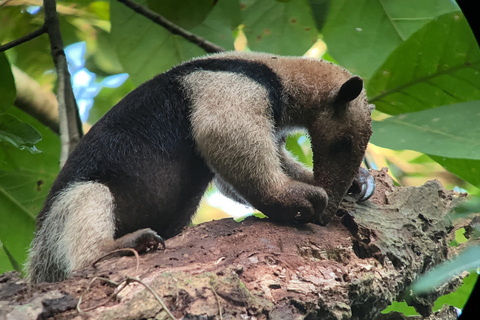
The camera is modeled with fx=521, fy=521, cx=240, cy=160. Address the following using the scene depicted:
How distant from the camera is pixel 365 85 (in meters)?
4.71

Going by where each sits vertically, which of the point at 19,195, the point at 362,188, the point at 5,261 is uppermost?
the point at 362,188

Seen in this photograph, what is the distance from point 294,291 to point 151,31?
3.35 metres

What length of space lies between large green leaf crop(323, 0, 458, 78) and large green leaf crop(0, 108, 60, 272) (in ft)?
10.7

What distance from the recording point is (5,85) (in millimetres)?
4715

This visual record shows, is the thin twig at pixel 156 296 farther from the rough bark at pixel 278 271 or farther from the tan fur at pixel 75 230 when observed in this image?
the tan fur at pixel 75 230

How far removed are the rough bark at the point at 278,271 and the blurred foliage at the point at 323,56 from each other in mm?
434

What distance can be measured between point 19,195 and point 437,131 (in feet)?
13.2

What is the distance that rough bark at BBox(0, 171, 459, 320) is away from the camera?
7.63ft

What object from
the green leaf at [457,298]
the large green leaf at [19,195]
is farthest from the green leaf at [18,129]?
the green leaf at [457,298]

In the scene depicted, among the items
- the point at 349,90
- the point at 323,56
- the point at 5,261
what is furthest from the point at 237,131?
the point at 5,261

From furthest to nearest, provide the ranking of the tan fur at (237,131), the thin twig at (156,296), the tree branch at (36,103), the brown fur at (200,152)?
the tree branch at (36,103)
the tan fur at (237,131)
the brown fur at (200,152)
the thin twig at (156,296)

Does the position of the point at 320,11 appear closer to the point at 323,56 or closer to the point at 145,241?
the point at 323,56

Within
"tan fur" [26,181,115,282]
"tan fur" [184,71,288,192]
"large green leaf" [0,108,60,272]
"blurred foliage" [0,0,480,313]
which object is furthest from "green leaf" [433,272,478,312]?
"large green leaf" [0,108,60,272]

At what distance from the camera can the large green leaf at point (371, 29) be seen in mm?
4805
